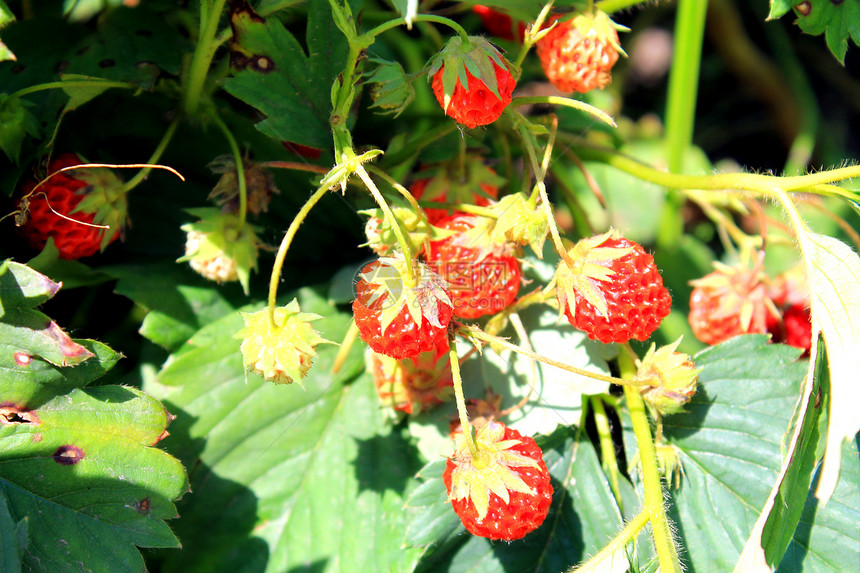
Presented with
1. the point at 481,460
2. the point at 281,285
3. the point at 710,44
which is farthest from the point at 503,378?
the point at 710,44

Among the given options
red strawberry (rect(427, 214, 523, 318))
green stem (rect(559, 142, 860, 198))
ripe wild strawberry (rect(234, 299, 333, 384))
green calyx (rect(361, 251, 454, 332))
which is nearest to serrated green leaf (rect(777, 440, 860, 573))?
green stem (rect(559, 142, 860, 198))

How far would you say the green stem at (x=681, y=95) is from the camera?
1.34 metres

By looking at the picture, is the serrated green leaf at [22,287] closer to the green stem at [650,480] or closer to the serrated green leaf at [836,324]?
the green stem at [650,480]

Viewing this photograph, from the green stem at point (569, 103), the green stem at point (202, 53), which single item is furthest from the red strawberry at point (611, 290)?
the green stem at point (202, 53)

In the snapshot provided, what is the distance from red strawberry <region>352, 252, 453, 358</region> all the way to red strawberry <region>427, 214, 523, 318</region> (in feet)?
0.40

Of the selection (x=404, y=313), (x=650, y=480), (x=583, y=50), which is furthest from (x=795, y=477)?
(x=583, y=50)

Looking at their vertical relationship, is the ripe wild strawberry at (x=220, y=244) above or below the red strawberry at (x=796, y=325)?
above

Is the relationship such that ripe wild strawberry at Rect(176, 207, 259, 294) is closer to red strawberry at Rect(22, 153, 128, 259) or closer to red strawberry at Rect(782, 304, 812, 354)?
red strawberry at Rect(22, 153, 128, 259)

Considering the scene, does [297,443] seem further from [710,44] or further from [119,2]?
[710,44]

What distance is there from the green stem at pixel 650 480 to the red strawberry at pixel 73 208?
0.76 metres

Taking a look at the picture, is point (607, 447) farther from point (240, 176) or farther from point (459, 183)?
point (240, 176)

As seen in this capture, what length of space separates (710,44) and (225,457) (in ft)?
5.49

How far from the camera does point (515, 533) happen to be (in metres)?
0.79

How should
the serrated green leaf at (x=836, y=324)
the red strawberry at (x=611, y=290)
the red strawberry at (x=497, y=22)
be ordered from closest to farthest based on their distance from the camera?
the serrated green leaf at (x=836, y=324)
the red strawberry at (x=611, y=290)
the red strawberry at (x=497, y=22)
